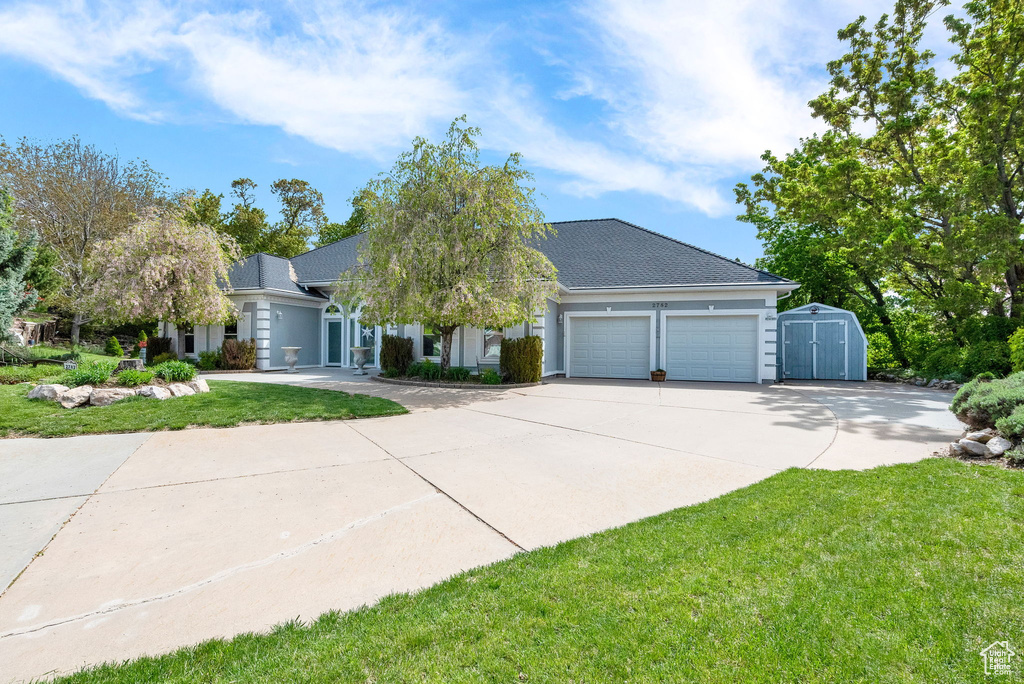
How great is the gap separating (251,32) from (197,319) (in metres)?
10.0

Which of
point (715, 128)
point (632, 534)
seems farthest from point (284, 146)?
point (632, 534)

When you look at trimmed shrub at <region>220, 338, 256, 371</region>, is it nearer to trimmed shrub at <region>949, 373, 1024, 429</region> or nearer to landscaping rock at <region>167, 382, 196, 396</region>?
landscaping rock at <region>167, 382, 196, 396</region>

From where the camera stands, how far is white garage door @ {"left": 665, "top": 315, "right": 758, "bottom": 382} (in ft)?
45.5

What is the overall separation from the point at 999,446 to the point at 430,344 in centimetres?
1330

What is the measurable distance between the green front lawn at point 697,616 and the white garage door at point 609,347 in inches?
455

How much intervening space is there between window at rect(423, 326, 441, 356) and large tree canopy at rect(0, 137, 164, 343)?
15392 mm

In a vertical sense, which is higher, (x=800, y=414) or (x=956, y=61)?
(x=956, y=61)

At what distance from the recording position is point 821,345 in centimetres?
1495

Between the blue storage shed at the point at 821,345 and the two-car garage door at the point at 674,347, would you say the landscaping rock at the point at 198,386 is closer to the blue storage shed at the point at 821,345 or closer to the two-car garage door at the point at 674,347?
the two-car garage door at the point at 674,347

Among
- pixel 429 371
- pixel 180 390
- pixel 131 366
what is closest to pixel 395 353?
pixel 429 371

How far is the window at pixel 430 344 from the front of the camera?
1501 centimetres

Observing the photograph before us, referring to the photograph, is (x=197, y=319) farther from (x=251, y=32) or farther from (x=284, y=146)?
(x=251, y=32)

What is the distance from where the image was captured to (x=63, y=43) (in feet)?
25.0

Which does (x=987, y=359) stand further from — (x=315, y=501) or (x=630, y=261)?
(x=315, y=501)
